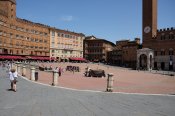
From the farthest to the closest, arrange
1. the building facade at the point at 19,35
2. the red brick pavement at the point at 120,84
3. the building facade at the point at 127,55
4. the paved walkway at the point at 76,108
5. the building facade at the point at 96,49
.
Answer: the building facade at the point at 96,49 < the building facade at the point at 127,55 < the building facade at the point at 19,35 < the red brick pavement at the point at 120,84 < the paved walkway at the point at 76,108

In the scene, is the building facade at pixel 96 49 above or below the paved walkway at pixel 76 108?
above

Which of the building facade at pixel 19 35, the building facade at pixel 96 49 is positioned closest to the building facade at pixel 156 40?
the building facade at pixel 96 49

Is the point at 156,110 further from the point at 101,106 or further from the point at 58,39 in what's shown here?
the point at 58,39

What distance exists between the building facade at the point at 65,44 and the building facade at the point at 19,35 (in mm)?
3038

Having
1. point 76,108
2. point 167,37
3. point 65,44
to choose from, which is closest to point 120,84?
point 76,108

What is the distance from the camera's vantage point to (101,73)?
35.9 m

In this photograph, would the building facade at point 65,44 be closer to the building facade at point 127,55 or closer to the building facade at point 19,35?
the building facade at point 19,35

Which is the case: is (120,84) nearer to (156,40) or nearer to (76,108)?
(76,108)

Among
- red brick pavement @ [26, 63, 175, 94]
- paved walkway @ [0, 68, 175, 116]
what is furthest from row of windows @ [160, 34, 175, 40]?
paved walkway @ [0, 68, 175, 116]

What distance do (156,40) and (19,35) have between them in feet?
144

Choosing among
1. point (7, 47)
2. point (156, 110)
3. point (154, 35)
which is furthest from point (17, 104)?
point (154, 35)

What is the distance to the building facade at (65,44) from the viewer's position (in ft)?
297

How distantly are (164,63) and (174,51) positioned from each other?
16.6ft

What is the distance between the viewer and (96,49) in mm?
106188
